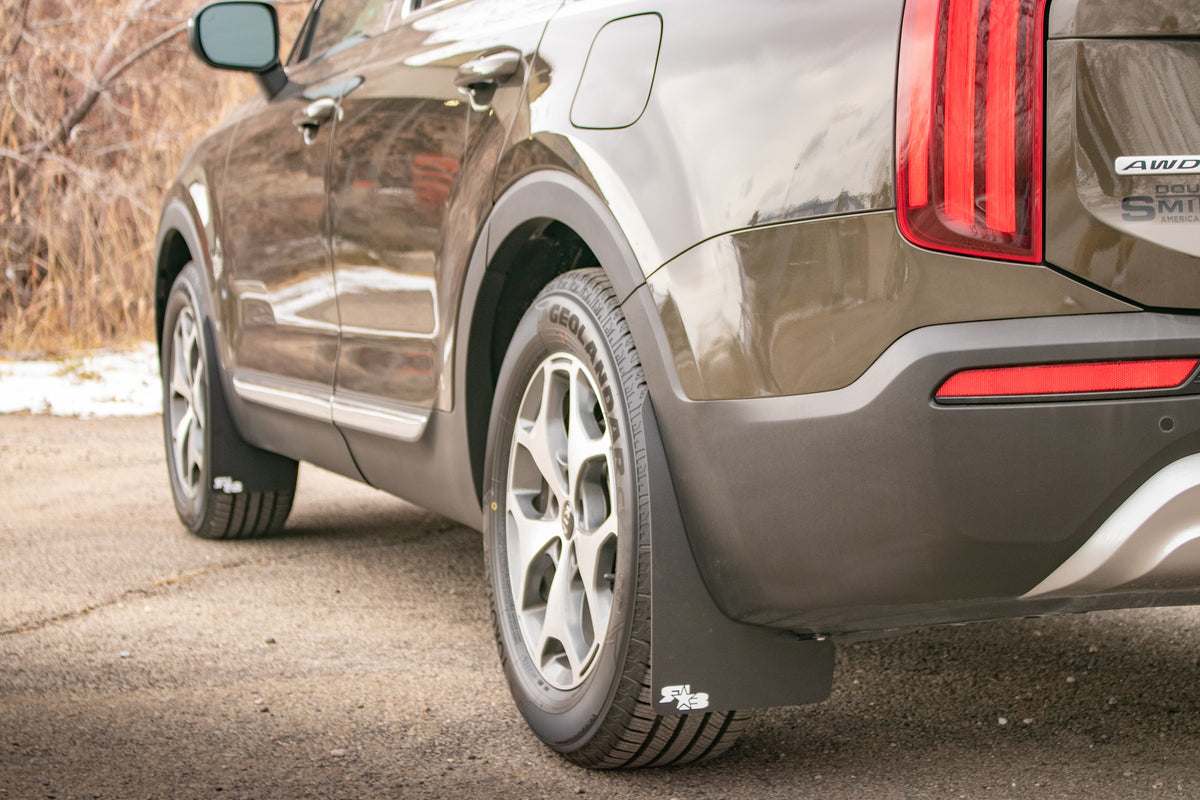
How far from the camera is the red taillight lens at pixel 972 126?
1808 millimetres

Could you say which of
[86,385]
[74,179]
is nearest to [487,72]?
[86,385]

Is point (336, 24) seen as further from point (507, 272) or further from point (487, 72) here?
point (507, 272)

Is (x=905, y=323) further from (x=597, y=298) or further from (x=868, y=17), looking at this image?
(x=597, y=298)

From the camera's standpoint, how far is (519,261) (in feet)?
9.03

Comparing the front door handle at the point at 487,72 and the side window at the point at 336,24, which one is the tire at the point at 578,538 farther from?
the side window at the point at 336,24

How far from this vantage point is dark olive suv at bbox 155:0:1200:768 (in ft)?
5.92

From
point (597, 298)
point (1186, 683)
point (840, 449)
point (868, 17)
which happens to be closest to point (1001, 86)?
point (868, 17)

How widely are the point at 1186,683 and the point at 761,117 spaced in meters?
1.70

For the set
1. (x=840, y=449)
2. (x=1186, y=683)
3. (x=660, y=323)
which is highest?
(x=660, y=323)

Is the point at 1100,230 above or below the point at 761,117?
below

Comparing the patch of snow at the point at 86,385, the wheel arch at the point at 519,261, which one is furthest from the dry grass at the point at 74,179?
the wheel arch at the point at 519,261

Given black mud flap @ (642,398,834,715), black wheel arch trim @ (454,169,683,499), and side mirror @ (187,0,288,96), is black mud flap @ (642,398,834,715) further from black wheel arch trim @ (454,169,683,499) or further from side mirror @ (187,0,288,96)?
side mirror @ (187,0,288,96)

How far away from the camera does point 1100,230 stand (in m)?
1.81

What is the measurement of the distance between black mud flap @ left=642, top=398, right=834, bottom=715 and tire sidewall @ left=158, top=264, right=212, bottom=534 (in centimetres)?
Result: 257
